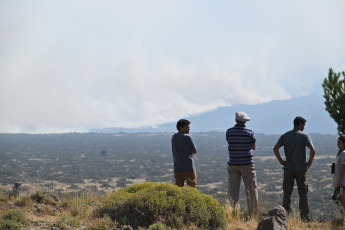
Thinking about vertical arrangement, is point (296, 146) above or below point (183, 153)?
above

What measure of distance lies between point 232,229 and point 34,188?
5.33 metres

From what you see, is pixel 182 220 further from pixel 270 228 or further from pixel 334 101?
A: pixel 334 101

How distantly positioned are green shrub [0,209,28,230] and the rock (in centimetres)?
427

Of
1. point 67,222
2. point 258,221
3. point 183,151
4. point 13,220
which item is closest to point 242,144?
point 183,151

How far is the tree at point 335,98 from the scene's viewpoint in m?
12.3

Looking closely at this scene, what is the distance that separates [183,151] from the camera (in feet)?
28.6

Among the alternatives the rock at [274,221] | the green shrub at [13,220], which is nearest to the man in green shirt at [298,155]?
the rock at [274,221]

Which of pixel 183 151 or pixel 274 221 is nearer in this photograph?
pixel 274 221

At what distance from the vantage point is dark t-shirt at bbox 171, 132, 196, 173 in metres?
8.67

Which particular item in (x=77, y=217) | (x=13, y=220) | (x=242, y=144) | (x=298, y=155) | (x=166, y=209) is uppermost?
(x=242, y=144)

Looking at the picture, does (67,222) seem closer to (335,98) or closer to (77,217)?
(77,217)

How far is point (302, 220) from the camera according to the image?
8.54m

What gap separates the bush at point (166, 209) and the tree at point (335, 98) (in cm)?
638

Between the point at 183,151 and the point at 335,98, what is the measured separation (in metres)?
6.25
